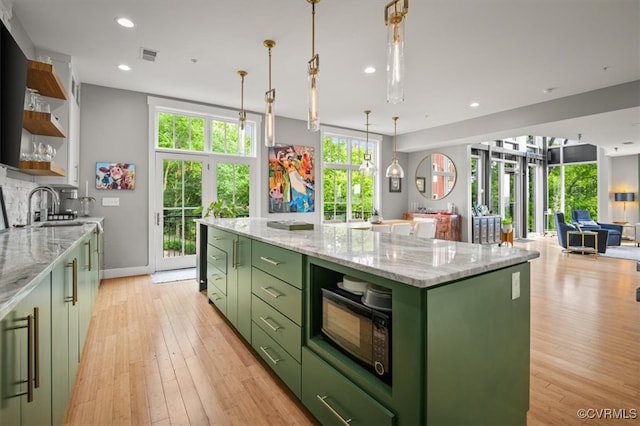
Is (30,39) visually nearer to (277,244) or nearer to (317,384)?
(277,244)

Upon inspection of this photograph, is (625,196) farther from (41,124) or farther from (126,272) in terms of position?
(41,124)

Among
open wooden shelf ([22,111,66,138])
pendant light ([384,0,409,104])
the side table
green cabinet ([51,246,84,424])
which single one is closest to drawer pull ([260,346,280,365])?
green cabinet ([51,246,84,424])

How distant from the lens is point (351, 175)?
24.6 feet

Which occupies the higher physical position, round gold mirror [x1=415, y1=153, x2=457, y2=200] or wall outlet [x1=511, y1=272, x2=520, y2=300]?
round gold mirror [x1=415, y1=153, x2=457, y2=200]

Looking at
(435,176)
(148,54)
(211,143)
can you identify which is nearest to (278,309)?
(148,54)

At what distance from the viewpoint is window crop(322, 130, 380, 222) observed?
710 centimetres

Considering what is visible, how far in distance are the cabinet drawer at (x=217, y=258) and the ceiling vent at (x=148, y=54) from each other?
89.1 inches

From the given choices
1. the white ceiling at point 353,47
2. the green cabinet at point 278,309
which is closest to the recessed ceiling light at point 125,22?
the white ceiling at point 353,47

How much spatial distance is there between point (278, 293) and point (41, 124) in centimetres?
271

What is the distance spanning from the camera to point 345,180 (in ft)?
24.3

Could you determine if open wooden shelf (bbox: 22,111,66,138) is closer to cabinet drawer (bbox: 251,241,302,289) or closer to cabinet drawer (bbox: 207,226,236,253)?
cabinet drawer (bbox: 207,226,236,253)

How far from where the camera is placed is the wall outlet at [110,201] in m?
4.64

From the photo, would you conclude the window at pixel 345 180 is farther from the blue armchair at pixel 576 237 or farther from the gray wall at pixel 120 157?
the blue armchair at pixel 576 237

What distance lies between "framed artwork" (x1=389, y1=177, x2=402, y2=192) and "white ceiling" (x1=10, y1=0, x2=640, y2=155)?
2931 millimetres
